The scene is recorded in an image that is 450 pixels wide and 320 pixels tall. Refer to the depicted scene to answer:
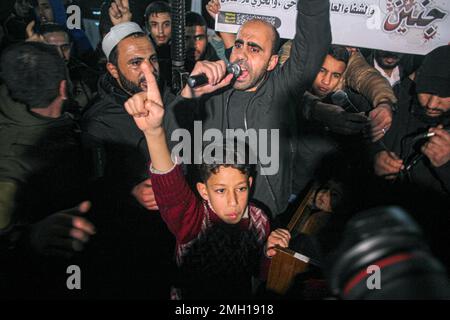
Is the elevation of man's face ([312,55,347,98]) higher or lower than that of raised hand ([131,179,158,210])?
higher

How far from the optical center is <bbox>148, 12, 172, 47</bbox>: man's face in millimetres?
3131

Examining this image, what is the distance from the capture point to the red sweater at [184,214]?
1.29 meters

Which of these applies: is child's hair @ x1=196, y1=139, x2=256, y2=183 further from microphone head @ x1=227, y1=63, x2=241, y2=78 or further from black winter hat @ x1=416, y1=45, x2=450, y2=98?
black winter hat @ x1=416, y1=45, x2=450, y2=98

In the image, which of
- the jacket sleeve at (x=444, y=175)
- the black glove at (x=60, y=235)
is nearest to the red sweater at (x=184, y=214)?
the black glove at (x=60, y=235)

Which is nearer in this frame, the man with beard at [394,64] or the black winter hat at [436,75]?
the black winter hat at [436,75]

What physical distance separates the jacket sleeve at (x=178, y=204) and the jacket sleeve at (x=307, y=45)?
0.84m

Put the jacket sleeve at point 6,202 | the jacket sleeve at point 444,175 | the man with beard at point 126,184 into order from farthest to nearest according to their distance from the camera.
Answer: the man with beard at point 126,184
the jacket sleeve at point 444,175
the jacket sleeve at point 6,202

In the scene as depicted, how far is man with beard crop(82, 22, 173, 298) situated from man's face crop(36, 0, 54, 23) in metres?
1.78

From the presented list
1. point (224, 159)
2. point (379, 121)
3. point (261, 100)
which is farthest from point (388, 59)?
point (224, 159)

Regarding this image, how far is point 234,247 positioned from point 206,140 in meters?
0.61

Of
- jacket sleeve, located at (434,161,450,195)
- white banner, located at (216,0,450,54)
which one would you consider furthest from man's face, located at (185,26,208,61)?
jacket sleeve, located at (434,161,450,195)

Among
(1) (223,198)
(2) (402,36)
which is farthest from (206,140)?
(2) (402,36)

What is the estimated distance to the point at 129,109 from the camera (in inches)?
43.4

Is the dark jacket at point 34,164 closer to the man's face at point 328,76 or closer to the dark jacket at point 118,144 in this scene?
the dark jacket at point 118,144
